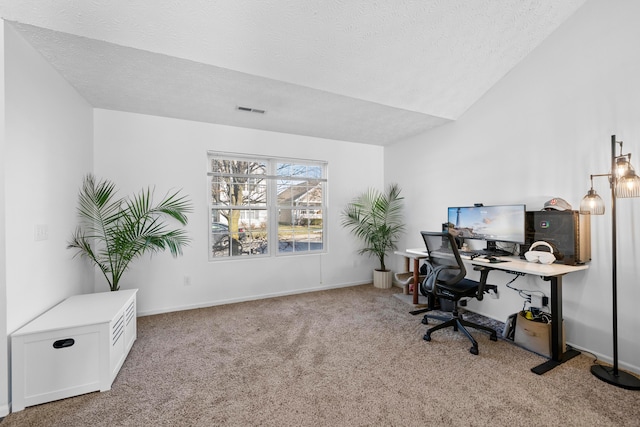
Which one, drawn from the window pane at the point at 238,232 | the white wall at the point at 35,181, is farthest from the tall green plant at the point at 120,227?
the window pane at the point at 238,232

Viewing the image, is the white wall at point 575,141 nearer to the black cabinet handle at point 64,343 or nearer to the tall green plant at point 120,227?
the tall green plant at point 120,227

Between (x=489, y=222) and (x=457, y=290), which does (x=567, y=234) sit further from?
(x=457, y=290)

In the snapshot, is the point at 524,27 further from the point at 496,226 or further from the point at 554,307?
the point at 554,307

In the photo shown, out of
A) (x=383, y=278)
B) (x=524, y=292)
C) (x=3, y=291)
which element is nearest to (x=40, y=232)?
(x=3, y=291)

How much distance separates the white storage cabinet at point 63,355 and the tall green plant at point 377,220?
3343mm

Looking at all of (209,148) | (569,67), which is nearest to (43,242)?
(209,148)

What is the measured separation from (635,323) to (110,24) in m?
4.50

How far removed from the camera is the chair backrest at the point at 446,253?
245cm

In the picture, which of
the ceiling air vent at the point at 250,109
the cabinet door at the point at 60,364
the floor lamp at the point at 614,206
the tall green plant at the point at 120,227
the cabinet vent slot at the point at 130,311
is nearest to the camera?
the cabinet door at the point at 60,364

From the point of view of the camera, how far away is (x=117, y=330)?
2.11 metres

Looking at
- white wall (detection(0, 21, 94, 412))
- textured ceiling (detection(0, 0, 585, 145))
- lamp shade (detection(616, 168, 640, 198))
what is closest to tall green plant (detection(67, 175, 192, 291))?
white wall (detection(0, 21, 94, 412))

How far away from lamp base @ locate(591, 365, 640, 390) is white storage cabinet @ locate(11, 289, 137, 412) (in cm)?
358

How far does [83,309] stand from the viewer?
215 cm

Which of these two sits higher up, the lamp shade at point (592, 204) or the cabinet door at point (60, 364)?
the lamp shade at point (592, 204)
